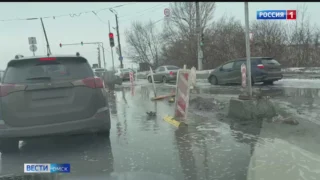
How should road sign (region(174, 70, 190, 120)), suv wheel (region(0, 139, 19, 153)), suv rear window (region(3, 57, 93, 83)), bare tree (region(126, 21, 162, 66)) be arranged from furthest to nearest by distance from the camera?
bare tree (region(126, 21, 162, 66)), road sign (region(174, 70, 190, 120)), suv wheel (region(0, 139, 19, 153)), suv rear window (region(3, 57, 93, 83))

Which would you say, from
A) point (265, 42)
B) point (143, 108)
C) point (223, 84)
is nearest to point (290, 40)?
point (265, 42)

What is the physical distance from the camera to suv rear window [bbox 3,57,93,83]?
5.39m

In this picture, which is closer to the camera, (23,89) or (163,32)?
(23,89)

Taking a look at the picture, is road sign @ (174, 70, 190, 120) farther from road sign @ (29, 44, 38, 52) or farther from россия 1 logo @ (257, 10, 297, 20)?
road sign @ (29, 44, 38, 52)

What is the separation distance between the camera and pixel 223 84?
18.9m

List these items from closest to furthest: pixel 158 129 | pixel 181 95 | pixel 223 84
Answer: pixel 158 129
pixel 181 95
pixel 223 84

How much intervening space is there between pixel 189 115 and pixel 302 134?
3431 mm

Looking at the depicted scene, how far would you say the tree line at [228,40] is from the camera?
3189 cm

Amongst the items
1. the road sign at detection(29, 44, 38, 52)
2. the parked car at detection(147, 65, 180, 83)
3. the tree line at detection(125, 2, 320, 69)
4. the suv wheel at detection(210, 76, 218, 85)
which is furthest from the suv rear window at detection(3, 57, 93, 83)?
the tree line at detection(125, 2, 320, 69)

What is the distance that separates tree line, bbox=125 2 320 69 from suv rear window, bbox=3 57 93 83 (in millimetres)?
28353

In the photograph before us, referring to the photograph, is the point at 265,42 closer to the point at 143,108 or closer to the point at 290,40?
the point at 290,40

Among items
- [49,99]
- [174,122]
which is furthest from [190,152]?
[174,122]

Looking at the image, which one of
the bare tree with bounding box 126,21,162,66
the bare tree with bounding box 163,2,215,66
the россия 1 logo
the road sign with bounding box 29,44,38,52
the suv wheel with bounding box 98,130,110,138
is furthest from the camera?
the bare tree with bounding box 126,21,162,66

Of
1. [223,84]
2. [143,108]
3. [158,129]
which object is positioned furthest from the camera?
[223,84]
